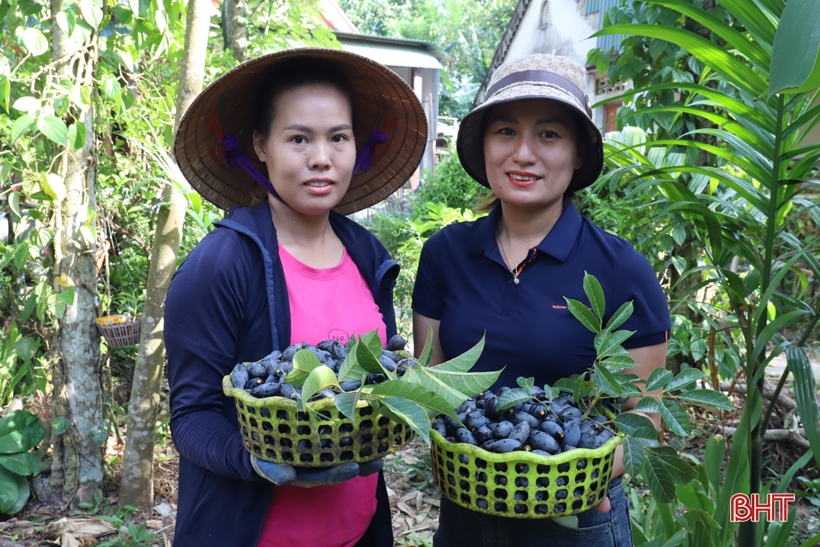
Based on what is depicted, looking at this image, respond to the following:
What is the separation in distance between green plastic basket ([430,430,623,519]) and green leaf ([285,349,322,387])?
0.27 metres

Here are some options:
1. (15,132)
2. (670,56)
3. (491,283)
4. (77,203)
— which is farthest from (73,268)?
(670,56)

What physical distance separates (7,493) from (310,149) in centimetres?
229

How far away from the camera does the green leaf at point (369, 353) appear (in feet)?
3.33

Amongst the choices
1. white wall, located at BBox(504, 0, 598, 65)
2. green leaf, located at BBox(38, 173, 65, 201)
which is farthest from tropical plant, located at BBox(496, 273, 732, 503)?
white wall, located at BBox(504, 0, 598, 65)

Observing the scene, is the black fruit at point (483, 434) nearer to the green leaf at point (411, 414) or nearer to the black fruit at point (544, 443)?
the black fruit at point (544, 443)

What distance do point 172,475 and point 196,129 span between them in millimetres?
2134

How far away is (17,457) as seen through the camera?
8.96 ft

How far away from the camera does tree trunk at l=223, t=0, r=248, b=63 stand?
360 cm

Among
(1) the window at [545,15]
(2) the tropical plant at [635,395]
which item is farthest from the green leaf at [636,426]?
(1) the window at [545,15]

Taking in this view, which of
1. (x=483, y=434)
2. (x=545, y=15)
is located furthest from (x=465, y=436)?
(x=545, y=15)

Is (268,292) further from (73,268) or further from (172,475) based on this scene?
(172,475)

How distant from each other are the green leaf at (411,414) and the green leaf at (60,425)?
2.19 meters

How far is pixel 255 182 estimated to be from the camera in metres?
1.66

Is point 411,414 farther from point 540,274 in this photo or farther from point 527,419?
point 540,274
